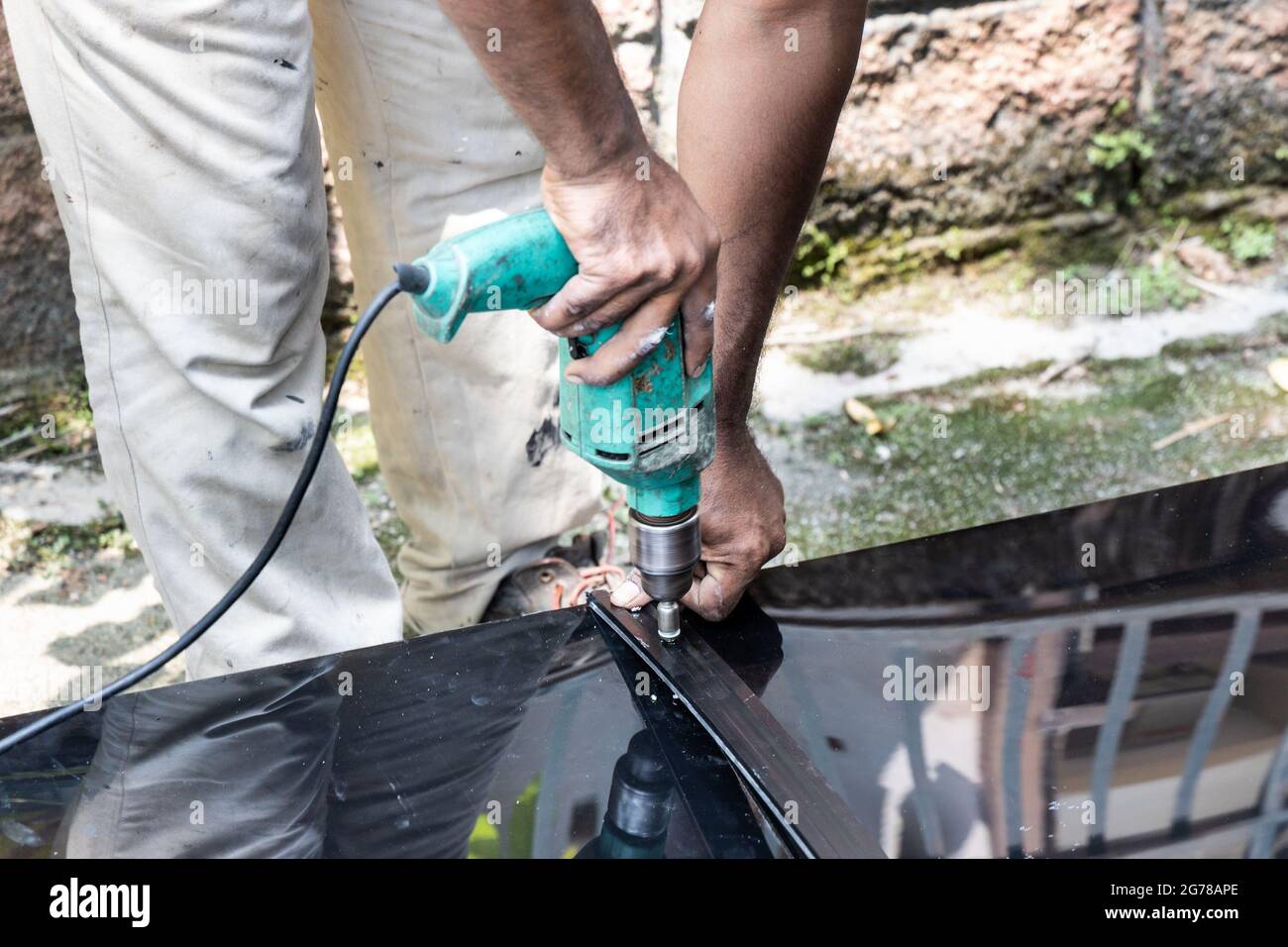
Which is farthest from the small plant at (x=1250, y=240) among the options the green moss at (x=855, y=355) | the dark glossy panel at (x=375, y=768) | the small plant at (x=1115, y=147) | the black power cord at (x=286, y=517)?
the black power cord at (x=286, y=517)

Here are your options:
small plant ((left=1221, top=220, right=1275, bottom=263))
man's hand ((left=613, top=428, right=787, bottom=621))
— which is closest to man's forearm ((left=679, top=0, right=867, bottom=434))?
man's hand ((left=613, top=428, right=787, bottom=621))

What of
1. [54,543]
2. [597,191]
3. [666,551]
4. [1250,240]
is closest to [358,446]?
[54,543]

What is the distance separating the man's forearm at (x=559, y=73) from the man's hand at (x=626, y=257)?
0.02m

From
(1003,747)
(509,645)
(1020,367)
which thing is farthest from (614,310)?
(1020,367)

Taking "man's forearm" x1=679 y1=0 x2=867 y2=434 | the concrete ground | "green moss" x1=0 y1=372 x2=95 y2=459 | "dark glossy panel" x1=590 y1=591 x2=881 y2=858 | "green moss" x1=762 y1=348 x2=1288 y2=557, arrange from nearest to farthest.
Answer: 1. "dark glossy panel" x1=590 y1=591 x2=881 y2=858
2. "man's forearm" x1=679 y1=0 x2=867 y2=434
3. the concrete ground
4. "green moss" x1=762 y1=348 x2=1288 y2=557
5. "green moss" x1=0 y1=372 x2=95 y2=459

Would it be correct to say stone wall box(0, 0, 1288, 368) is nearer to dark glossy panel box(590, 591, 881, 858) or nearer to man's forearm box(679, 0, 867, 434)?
man's forearm box(679, 0, 867, 434)

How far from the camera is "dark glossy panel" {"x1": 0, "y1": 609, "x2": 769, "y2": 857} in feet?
3.57

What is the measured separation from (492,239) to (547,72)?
6.3 inches

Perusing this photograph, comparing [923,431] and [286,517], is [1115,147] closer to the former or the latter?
[923,431]

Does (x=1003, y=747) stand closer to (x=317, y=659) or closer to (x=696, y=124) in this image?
(x=317, y=659)

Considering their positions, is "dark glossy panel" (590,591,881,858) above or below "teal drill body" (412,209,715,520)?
below

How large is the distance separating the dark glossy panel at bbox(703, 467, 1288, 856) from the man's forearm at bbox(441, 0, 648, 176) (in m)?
0.55

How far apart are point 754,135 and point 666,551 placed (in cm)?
53

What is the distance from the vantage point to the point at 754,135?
1500mm
